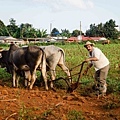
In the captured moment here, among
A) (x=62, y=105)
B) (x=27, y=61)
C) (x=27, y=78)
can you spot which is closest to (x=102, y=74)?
(x=62, y=105)

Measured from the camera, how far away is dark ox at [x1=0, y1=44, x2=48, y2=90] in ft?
35.1

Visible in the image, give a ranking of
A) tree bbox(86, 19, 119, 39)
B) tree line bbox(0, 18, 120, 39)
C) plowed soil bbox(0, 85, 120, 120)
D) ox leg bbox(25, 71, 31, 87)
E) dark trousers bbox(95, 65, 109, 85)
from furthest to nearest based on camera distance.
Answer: tree bbox(86, 19, 119, 39)
tree line bbox(0, 18, 120, 39)
ox leg bbox(25, 71, 31, 87)
dark trousers bbox(95, 65, 109, 85)
plowed soil bbox(0, 85, 120, 120)

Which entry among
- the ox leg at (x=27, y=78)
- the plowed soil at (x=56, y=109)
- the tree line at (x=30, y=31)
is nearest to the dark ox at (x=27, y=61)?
the ox leg at (x=27, y=78)

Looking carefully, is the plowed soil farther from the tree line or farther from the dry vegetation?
the tree line

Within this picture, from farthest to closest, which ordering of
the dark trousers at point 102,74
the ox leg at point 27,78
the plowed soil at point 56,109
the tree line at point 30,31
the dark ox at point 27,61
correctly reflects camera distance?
the tree line at point 30,31 → the ox leg at point 27,78 → the dark ox at point 27,61 → the dark trousers at point 102,74 → the plowed soil at point 56,109

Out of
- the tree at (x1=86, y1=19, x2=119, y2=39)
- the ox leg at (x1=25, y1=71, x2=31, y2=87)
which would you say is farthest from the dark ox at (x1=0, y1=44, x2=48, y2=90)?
the tree at (x1=86, y1=19, x2=119, y2=39)

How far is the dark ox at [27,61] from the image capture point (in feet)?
35.1

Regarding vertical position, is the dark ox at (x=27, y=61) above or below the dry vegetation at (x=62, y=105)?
above

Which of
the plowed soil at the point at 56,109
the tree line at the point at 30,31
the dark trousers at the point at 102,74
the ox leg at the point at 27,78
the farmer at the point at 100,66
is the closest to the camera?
the plowed soil at the point at 56,109

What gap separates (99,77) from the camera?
9602mm

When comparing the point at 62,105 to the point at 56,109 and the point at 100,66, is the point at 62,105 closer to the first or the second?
the point at 56,109

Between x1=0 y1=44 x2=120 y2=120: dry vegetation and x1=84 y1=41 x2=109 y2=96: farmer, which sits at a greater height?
x1=84 y1=41 x2=109 y2=96: farmer

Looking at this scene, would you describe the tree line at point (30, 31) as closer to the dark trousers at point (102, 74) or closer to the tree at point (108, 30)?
the tree at point (108, 30)

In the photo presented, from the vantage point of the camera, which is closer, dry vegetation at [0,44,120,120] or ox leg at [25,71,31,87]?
dry vegetation at [0,44,120,120]
